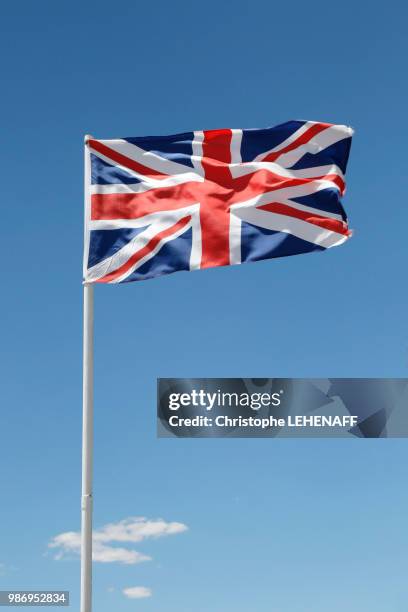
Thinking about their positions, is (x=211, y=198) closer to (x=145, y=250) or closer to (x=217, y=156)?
(x=217, y=156)

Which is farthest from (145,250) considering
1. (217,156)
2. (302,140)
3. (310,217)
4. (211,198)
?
(302,140)

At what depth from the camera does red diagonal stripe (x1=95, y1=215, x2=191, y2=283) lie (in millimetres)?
18688

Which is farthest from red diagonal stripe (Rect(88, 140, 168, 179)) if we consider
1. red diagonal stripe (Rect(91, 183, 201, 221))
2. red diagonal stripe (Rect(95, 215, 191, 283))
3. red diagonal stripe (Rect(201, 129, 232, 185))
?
red diagonal stripe (Rect(95, 215, 191, 283))

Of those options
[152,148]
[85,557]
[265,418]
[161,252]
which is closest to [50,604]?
[85,557]

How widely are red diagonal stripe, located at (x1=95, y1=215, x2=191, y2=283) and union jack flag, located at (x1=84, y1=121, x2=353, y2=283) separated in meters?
0.02

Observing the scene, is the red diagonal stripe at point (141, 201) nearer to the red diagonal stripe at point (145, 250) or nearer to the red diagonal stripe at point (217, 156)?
the red diagonal stripe at point (145, 250)

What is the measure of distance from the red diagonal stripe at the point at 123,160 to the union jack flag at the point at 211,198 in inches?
0.8

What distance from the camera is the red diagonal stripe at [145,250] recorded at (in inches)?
736

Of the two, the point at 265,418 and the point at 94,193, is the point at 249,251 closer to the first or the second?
the point at 94,193

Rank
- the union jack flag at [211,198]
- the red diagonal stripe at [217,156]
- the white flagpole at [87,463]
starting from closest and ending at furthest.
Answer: the white flagpole at [87,463], the union jack flag at [211,198], the red diagonal stripe at [217,156]

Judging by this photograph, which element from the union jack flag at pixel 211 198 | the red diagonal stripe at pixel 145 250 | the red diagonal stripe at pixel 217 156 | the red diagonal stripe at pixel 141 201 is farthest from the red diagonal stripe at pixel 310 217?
the red diagonal stripe at pixel 145 250

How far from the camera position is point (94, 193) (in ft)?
63.3

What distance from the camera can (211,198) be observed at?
1995 cm

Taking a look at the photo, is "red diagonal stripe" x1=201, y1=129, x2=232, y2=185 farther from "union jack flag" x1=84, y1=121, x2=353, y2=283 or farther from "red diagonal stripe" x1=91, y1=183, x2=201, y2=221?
"red diagonal stripe" x1=91, y1=183, x2=201, y2=221
